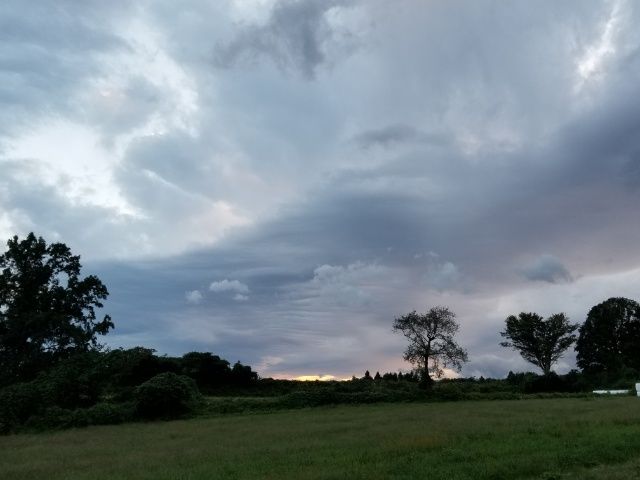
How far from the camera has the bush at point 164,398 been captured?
1598 inches

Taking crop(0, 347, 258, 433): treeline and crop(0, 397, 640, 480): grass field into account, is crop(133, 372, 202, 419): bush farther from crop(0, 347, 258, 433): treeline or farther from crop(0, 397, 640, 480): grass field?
crop(0, 397, 640, 480): grass field

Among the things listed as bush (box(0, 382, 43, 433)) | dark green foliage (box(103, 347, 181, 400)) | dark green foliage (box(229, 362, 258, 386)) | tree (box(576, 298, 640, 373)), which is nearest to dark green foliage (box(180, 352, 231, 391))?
dark green foliage (box(229, 362, 258, 386))

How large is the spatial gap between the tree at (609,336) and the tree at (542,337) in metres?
2.44

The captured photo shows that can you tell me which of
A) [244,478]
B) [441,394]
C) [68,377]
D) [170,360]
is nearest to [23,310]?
[68,377]

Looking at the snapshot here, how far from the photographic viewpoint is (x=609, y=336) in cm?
8212

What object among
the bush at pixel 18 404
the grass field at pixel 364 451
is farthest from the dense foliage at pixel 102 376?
the grass field at pixel 364 451

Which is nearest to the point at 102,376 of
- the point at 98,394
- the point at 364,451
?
the point at 98,394

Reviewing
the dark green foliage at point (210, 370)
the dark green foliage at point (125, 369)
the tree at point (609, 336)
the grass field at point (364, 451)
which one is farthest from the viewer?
the tree at point (609, 336)

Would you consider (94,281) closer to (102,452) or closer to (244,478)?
(102,452)

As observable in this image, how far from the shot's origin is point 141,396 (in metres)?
40.9

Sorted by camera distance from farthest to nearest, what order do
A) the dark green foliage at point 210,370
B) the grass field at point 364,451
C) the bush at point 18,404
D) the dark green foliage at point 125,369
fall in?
the dark green foliage at point 210,370, the dark green foliage at point 125,369, the bush at point 18,404, the grass field at point 364,451

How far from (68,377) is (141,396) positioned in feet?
27.1

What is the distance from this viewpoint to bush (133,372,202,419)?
133 ft

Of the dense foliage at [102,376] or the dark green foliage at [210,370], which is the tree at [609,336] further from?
the dark green foliage at [210,370]
